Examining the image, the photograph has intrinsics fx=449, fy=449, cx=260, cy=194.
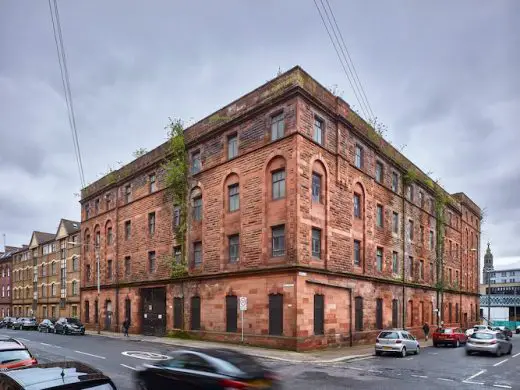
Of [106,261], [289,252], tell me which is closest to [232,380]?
[289,252]

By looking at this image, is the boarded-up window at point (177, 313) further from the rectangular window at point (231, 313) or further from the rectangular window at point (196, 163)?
the rectangular window at point (196, 163)

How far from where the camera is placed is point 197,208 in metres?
32.3

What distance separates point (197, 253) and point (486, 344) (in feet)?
61.5

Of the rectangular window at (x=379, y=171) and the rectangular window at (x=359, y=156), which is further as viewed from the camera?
the rectangular window at (x=379, y=171)

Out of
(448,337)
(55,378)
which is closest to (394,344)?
(448,337)

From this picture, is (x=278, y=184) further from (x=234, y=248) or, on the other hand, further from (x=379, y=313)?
(x=379, y=313)

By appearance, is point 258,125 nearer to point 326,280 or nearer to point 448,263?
point 326,280

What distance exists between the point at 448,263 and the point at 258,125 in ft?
111

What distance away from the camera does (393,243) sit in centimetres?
3628

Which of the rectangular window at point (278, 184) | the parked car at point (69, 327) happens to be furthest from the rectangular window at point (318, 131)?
the parked car at point (69, 327)

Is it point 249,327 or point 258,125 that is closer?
point 249,327

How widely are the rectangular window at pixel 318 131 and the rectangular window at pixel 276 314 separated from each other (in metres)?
9.52

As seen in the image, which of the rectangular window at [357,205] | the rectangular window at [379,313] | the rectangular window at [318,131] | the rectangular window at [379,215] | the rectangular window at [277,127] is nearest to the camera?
the rectangular window at [277,127]

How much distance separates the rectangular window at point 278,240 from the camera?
25.3 meters
